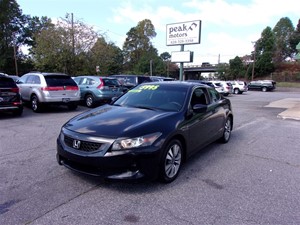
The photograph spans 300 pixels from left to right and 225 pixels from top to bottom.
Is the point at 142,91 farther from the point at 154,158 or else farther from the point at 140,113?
the point at 154,158

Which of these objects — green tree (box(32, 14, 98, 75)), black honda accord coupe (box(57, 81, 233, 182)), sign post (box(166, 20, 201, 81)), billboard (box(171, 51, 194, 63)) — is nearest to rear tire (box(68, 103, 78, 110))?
black honda accord coupe (box(57, 81, 233, 182))

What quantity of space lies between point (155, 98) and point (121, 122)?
1318mm

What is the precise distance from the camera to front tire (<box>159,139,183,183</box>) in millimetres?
3863

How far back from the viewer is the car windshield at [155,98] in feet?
15.8

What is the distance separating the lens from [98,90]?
1305 cm

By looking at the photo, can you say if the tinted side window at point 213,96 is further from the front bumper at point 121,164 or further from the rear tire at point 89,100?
the rear tire at point 89,100

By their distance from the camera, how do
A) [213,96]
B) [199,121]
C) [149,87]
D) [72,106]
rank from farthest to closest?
[72,106]
[213,96]
[149,87]
[199,121]

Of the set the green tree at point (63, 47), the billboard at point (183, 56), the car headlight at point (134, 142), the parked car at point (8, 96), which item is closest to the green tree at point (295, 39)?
the green tree at point (63, 47)

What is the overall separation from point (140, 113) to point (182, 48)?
15877 mm

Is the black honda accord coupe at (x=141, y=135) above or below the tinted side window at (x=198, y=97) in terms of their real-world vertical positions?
below

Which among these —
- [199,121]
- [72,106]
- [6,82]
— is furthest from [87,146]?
[72,106]

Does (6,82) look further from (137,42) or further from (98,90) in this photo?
(137,42)

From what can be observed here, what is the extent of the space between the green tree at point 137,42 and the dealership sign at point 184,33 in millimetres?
67598

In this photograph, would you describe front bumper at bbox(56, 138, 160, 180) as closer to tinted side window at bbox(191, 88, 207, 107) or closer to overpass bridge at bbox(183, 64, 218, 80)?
tinted side window at bbox(191, 88, 207, 107)
